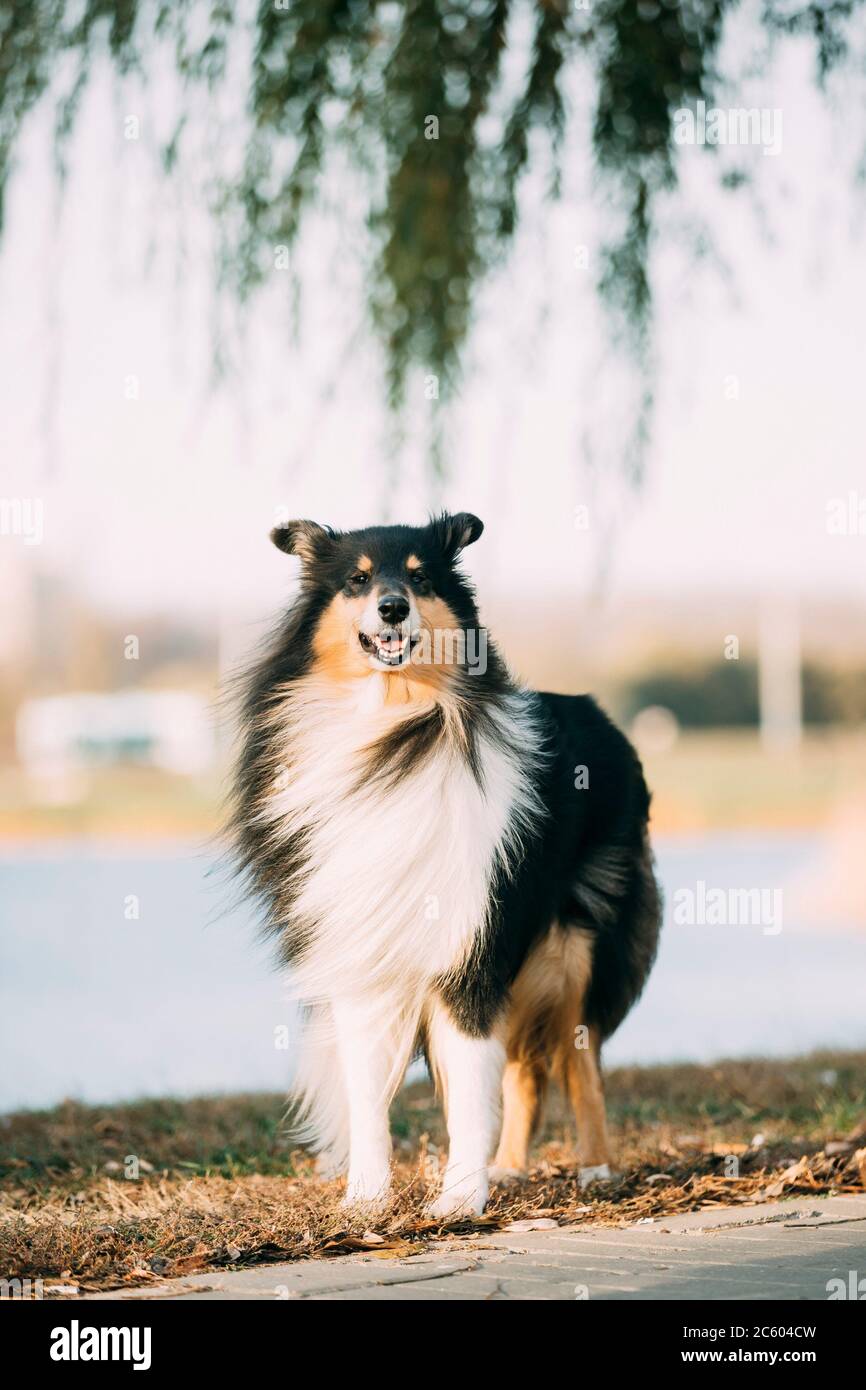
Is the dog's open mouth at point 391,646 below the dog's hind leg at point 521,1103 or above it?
above

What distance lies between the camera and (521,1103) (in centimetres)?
538

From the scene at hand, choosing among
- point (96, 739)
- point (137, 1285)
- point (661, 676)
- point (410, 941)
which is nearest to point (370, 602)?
point (410, 941)

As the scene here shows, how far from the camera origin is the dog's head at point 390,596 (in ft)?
14.9

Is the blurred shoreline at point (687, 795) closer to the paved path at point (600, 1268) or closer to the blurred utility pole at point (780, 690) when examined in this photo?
the blurred utility pole at point (780, 690)

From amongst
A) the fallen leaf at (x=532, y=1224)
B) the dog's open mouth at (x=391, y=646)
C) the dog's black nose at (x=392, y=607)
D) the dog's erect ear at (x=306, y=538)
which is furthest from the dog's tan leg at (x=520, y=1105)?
the dog's erect ear at (x=306, y=538)

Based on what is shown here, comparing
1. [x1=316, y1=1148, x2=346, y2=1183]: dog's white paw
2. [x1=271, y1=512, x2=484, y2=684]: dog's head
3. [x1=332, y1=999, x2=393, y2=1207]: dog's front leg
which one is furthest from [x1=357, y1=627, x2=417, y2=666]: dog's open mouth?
[x1=316, y1=1148, x2=346, y2=1183]: dog's white paw

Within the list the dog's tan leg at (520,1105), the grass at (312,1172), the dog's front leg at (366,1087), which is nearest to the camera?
the grass at (312,1172)

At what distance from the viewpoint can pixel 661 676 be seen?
45281mm

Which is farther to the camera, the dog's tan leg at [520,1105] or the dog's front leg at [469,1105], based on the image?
the dog's tan leg at [520,1105]

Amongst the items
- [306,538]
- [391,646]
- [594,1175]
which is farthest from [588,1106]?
[306,538]

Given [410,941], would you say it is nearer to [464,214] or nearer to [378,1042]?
[378,1042]

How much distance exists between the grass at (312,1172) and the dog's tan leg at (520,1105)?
13cm

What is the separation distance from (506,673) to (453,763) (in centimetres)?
39

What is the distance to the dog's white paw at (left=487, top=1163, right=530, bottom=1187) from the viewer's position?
5055mm
